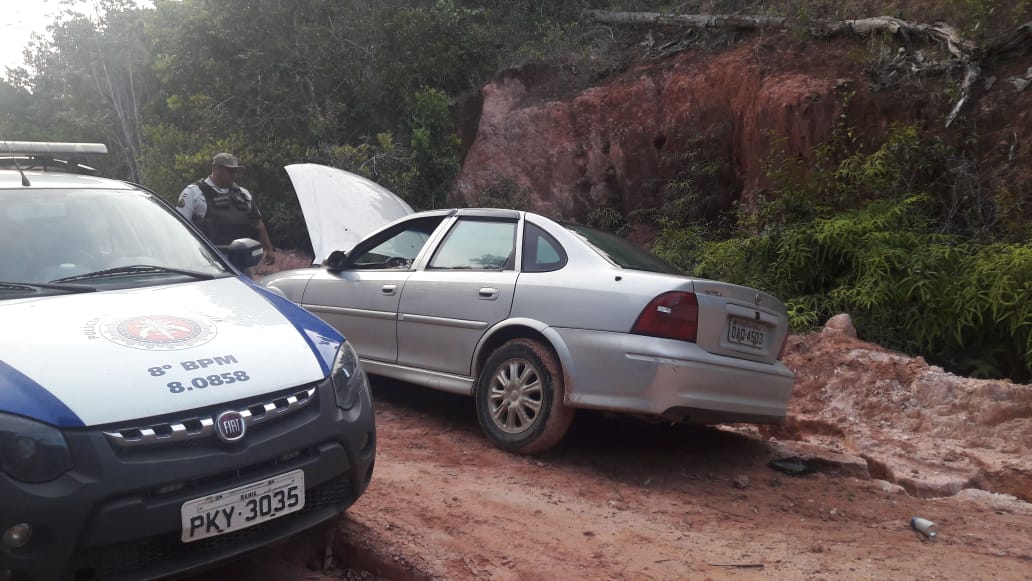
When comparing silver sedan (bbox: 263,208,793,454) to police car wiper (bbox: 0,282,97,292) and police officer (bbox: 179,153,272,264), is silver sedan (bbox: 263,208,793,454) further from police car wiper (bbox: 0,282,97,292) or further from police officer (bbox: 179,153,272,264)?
police car wiper (bbox: 0,282,97,292)

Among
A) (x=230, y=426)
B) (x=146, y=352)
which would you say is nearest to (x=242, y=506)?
(x=230, y=426)

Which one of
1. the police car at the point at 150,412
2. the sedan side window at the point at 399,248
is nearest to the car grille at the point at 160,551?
the police car at the point at 150,412

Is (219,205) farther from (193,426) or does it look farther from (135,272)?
(193,426)

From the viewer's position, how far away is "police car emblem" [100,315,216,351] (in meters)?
2.85

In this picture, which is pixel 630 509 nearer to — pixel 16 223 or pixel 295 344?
pixel 295 344

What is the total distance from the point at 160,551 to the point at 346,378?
3.05 ft

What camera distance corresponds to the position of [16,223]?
140 inches

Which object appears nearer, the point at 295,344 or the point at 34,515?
the point at 34,515

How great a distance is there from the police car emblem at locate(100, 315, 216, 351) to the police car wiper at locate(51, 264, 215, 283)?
0.58m

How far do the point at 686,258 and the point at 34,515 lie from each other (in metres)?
8.12

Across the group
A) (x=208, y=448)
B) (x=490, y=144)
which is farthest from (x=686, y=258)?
(x=208, y=448)

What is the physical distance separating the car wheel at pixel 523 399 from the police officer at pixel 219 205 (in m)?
3.16

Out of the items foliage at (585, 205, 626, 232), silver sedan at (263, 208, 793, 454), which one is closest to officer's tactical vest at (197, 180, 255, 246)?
silver sedan at (263, 208, 793, 454)

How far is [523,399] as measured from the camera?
479 centimetres
